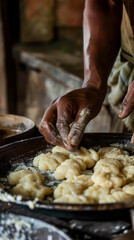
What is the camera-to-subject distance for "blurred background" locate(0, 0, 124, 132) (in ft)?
19.9

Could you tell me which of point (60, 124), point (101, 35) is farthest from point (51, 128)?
point (101, 35)

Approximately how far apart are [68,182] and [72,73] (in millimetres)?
3200

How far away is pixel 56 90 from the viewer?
5.54m

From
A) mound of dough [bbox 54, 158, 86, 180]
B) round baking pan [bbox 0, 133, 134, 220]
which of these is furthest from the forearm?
mound of dough [bbox 54, 158, 86, 180]

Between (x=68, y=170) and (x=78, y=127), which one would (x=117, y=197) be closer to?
(x=68, y=170)

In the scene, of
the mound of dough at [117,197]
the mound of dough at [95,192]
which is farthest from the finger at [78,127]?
the mound of dough at [117,197]

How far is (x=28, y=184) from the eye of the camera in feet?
5.33

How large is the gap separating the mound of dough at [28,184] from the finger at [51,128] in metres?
0.22

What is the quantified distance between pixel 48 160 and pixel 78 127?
0.25 metres

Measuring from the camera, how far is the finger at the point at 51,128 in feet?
6.26

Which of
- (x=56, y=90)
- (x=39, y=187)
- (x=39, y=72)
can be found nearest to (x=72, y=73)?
(x=56, y=90)

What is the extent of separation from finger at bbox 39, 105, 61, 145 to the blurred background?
3699 millimetres

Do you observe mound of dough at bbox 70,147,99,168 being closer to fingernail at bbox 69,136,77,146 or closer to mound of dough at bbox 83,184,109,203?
fingernail at bbox 69,136,77,146

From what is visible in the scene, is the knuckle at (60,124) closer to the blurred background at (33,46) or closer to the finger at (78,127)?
the finger at (78,127)
